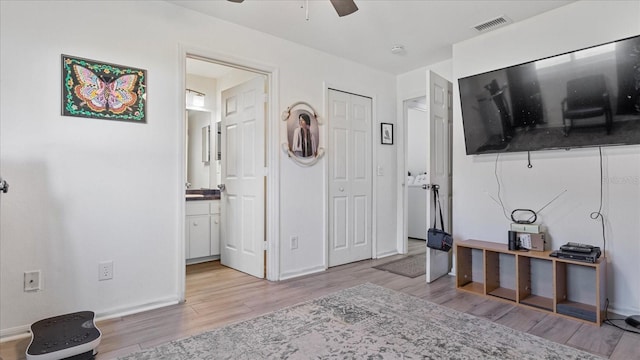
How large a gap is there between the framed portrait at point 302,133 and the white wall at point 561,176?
1468 millimetres

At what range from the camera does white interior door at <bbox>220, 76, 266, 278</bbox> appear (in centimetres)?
351

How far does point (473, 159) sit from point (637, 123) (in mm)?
1234

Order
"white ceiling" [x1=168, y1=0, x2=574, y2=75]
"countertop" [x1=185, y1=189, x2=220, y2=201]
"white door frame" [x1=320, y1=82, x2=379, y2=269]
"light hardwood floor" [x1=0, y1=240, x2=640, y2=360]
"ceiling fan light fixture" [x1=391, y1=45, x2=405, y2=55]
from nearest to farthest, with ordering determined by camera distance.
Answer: "light hardwood floor" [x1=0, y1=240, x2=640, y2=360] < "white ceiling" [x1=168, y1=0, x2=574, y2=75] < "ceiling fan light fixture" [x1=391, y1=45, x2=405, y2=55] < "white door frame" [x1=320, y1=82, x2=379, y2=269] < "countertop" [x1=185, y1=189, x2=220, y2=201]

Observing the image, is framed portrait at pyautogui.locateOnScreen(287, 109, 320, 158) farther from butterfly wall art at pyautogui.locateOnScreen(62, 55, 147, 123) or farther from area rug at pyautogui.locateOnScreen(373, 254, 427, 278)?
area rug at pyautogui.locateOnScreen(373, 254, 427, 278)

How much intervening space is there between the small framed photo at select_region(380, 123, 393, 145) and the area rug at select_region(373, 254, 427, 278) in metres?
1.52

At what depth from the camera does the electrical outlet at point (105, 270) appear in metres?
2.43

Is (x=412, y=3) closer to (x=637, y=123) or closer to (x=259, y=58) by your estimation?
(x=259, y=58)

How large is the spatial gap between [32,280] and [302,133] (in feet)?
8.00

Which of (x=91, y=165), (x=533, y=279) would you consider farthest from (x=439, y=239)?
(x=91, y=165)

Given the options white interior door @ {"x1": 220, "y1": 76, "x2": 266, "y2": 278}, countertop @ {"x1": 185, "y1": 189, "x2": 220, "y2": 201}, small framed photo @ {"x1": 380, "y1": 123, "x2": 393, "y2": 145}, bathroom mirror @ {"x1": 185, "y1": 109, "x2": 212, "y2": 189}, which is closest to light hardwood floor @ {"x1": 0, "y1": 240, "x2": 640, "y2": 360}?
white interior door @ {"x1": 220, "y1": 76, "x2": 266, "y2": 278}

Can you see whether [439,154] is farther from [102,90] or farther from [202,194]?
[102,90]

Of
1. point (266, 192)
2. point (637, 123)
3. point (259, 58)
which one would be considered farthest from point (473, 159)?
point (259, 58)

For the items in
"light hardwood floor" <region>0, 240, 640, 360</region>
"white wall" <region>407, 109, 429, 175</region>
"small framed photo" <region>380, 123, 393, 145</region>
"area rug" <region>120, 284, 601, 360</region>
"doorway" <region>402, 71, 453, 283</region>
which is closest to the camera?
"area rug" <region>120, 284, 601, 360</region>

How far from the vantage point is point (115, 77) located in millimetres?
2482
